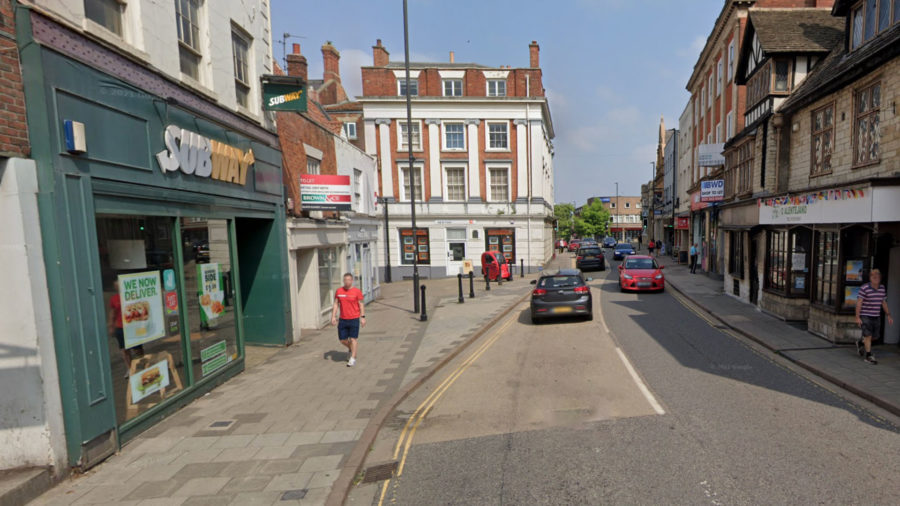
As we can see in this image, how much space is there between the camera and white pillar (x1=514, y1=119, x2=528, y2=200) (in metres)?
28.7

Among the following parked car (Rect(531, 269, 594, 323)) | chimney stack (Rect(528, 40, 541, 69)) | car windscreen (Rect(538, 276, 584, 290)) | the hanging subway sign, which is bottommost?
parked car (Rect(531, 269, 594, 323))

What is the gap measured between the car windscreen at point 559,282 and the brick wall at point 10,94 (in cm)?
1110

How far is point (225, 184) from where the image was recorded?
7.94 metres

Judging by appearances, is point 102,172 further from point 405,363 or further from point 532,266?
point 532,266

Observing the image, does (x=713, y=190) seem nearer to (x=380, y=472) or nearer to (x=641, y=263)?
(x=641, y=263)

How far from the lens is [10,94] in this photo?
4.29 m

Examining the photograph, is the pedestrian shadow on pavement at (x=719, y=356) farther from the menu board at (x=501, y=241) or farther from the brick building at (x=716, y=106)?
the menu board at (x=501, y=241)

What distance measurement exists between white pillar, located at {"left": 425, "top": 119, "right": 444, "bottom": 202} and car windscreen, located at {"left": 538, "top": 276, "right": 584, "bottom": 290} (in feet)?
55.8

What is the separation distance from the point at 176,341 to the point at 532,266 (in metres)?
24.3

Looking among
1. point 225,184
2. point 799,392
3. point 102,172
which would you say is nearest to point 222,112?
point 225,184

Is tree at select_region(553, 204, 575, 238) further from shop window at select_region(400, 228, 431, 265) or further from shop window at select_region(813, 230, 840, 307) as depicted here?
shop window at select_region(813, 230, 840, 307)

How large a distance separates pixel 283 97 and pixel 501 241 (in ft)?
67.0

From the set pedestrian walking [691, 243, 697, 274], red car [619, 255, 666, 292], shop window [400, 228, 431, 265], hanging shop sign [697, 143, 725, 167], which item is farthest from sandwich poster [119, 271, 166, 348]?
pedestrian walking [691, 243, 697, 274]

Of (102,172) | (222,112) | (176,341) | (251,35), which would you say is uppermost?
(251,35)
